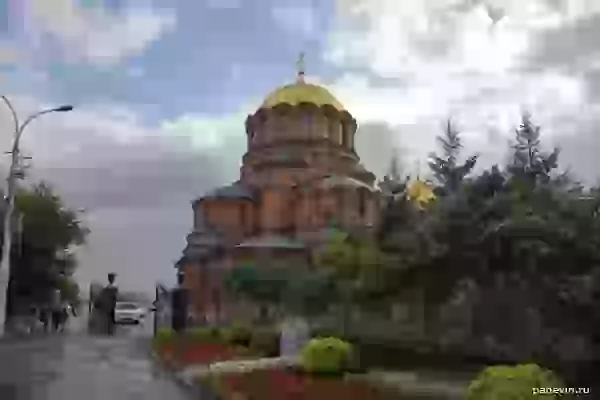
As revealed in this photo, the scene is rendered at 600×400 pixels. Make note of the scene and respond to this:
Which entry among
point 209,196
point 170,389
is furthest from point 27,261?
point 170,389

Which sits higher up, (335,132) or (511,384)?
(335,132)

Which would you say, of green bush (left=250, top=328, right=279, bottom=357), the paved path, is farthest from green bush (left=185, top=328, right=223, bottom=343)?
the paved path

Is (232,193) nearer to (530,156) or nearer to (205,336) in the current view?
(205,336)

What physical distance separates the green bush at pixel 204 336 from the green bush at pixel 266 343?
1423 mm

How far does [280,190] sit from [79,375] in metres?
25.5

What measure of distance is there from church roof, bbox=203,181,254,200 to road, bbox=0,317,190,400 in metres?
18.2

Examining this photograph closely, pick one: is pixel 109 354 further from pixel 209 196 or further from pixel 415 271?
pixel 209 196

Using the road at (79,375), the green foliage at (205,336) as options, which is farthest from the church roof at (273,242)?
the road at (79,375)

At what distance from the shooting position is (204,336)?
2466 centimetres

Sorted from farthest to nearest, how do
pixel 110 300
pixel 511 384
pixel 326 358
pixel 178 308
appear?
1. pixel 110 300
2. pixel 178 308
3. pixel 326 358
4. pixel 511 384

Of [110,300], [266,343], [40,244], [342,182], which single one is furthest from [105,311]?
[266,343]

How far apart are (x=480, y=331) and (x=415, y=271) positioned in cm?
195

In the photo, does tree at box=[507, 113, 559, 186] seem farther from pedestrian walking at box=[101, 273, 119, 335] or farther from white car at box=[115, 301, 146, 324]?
white car at box=[115, 301, 146, 324]

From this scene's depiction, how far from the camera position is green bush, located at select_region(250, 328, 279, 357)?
882 inches
